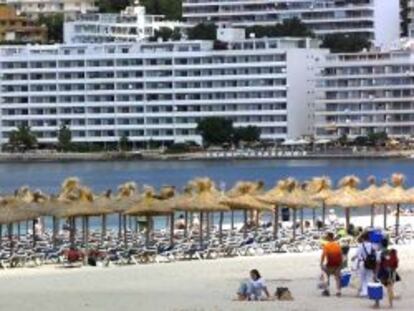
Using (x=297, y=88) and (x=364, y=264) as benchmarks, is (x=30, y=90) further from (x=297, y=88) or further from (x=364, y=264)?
(x=364, y=264)

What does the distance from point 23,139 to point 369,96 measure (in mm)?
39805

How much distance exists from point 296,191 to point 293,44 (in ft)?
424

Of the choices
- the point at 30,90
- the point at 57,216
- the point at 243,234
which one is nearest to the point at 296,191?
the point at 243,234

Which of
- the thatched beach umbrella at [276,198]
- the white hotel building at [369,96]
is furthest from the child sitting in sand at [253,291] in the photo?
the white hotel building at [369,96]

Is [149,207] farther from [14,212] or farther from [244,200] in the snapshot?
[244,200]

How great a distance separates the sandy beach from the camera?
108 feet

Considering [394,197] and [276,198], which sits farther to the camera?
[394,197]

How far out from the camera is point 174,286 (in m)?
38.0

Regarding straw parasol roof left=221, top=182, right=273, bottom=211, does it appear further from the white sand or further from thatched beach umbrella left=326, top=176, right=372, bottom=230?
the white sand

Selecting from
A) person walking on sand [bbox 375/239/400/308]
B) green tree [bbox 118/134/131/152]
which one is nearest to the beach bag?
person walking on sand [bbox 375/239/400/308]

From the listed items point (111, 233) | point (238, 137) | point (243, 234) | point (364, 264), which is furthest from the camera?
point (238, 137)

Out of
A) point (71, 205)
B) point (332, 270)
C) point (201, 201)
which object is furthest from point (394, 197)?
point (332, 270)

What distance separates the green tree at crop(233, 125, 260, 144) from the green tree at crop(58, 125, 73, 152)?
19444 mm

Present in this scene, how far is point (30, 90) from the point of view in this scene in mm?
192625
